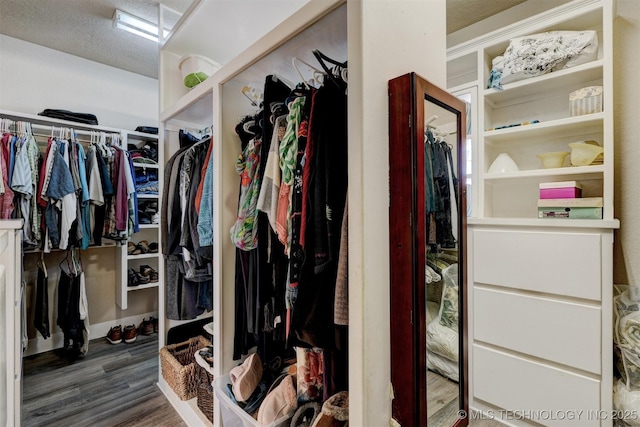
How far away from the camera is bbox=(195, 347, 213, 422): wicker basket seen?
157 centimetres

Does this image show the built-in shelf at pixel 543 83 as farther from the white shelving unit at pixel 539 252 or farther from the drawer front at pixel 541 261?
the drawer front at pixel 541 261

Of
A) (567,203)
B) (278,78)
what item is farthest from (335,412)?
(567,203)

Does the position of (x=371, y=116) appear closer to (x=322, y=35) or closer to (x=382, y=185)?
(x=382, y=185)

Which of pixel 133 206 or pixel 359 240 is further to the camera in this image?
pixel 133 206

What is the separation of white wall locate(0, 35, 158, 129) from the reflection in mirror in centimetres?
315

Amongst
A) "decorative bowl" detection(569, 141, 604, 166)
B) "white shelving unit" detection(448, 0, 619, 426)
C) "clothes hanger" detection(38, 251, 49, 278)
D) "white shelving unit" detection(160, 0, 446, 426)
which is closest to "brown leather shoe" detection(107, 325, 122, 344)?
"clothes hanger" detection(38, 251, 49, 278)

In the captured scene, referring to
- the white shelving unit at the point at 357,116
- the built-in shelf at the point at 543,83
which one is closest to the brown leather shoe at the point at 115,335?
the white shelving unit at the point at 357,116

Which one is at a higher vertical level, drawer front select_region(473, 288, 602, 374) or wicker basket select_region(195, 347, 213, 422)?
drawer front select_region(473, 288, 602, 374)

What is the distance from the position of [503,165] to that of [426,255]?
50.7 inches

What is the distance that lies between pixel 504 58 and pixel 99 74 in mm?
3408

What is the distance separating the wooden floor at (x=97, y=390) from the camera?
1.69 metres

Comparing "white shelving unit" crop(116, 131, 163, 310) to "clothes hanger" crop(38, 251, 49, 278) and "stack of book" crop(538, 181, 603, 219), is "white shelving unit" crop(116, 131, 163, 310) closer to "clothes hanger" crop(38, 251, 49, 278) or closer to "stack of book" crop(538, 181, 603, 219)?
"clothes hanger" crop(38, 251, 49, 278)

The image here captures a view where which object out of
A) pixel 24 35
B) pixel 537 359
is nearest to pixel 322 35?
pixel 537 359

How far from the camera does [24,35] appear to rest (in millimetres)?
2371
